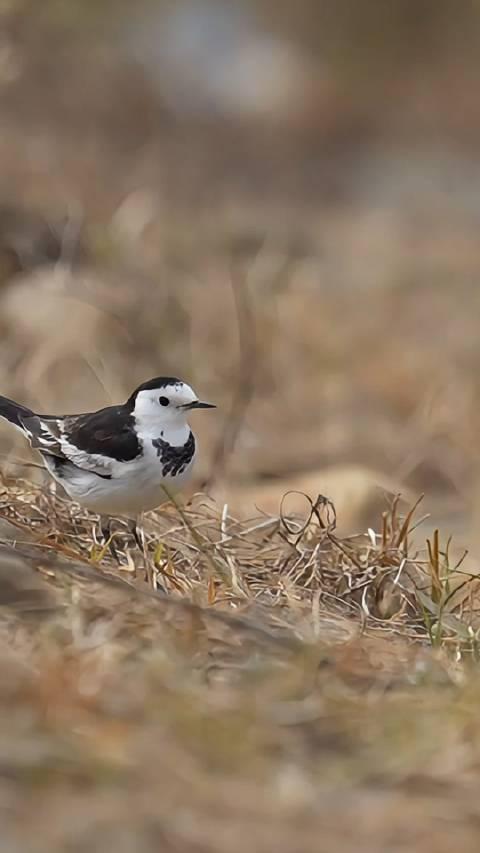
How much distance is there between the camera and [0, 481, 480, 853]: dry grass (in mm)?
2471

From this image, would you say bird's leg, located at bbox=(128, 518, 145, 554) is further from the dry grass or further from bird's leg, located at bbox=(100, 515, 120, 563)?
the dry grass

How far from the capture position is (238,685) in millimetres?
2963

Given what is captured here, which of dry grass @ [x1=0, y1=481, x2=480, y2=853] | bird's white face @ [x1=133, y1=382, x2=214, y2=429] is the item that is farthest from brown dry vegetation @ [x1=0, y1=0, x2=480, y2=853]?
bird's white face @ [x1=133, y1=382, x2=214, y2=429]

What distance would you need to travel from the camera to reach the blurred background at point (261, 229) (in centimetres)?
793

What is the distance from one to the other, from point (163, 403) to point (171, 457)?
0.66ft

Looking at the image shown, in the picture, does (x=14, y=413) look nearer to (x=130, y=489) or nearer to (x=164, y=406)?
(x=164, y=406)

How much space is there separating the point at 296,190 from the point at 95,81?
212 cm

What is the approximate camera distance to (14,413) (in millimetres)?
4984

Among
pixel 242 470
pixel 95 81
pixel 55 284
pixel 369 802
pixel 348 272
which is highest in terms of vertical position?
pixel 95 81

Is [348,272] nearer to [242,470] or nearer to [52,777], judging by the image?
[242,470]

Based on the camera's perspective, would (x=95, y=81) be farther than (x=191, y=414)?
Yes

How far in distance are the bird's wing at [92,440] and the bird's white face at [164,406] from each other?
0.04 m

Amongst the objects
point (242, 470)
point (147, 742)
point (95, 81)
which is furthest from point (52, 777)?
point (95, 81)

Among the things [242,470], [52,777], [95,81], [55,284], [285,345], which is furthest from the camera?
[95,81]
